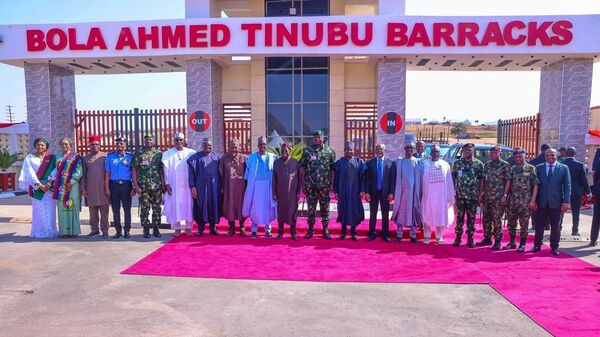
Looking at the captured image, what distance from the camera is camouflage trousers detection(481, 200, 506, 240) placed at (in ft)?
20.1

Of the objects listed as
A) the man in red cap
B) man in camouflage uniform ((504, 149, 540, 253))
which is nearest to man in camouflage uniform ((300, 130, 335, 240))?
man in camouflage uniform ((504, 149, 540, 253))

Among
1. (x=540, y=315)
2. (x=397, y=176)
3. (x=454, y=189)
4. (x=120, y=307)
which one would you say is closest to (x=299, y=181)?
(x=397, y=176)

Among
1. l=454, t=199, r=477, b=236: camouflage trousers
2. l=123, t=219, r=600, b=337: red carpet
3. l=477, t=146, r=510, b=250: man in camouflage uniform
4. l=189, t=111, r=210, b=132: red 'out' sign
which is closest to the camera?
l=123, t=219, r=600, b=337: red carpet

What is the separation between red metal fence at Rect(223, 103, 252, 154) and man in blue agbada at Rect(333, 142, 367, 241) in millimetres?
5863

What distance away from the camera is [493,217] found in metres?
6.21

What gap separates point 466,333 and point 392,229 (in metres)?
4.03

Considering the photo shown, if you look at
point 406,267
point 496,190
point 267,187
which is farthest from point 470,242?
point 267,187

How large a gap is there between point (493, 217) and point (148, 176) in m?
5.66

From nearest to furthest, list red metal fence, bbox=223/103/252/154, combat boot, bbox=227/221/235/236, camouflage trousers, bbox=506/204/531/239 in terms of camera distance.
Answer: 1. camouflage trousers, bbox=506/204/531/239
2. combat boot, bbox=227/221/235/236
3. red metal fence, bbox=223/103/252/154

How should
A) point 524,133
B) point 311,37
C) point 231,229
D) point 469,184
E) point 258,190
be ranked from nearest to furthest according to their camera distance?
point 469,184 → point 258,190 → point 231,229 → point 311,37 → point 524,133

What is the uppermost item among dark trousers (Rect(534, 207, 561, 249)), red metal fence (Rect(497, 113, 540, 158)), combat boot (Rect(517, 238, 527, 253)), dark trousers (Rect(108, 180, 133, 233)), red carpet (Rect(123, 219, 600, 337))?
red metal fence (Rect(497, 113, 540, 158))

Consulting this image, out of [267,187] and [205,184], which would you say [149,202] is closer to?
[205,184]

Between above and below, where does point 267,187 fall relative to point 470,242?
above

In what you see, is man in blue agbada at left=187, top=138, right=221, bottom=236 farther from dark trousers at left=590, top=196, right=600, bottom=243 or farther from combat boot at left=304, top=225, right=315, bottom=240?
dark trousers at left=590, top=196, right=600, bottom=243
